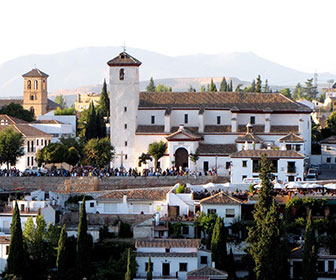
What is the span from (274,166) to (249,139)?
6.83 m

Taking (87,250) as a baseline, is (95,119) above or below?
above

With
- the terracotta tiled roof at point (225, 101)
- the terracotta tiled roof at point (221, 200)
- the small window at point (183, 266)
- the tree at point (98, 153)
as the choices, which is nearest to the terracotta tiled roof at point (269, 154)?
the terracotta tiled roof at point (221, 200)

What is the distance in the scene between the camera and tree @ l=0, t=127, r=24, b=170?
70500mm

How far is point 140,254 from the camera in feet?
170

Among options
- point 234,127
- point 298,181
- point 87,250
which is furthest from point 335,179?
point 87,250

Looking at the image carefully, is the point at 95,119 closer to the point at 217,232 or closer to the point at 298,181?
the point at 298,181

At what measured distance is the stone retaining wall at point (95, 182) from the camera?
65062 millimetres

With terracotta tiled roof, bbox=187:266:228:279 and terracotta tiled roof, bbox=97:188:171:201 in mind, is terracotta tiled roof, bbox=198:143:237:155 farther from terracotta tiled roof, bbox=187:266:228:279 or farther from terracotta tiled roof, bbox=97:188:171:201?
terracotta tiled roof, bbox=187:266:228:279

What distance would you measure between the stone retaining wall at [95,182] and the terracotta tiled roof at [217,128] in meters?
8.09

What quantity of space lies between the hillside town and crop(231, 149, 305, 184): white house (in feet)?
0.22

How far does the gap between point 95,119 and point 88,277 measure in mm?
37436

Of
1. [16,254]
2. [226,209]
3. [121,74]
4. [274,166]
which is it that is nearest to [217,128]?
[121,74]

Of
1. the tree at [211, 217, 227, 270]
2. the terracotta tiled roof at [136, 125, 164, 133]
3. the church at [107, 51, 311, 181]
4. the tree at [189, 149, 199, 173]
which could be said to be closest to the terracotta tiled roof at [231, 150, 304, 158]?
the church at [107, 51, 311, 181]

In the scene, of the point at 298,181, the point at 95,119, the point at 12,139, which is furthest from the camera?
the point at 95,119
